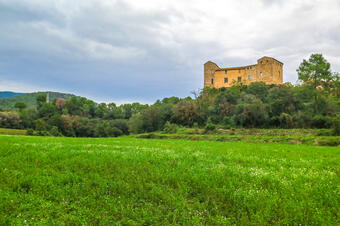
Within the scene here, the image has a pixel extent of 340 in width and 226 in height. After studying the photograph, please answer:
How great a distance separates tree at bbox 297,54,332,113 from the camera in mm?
42188

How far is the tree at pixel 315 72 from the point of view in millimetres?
42188

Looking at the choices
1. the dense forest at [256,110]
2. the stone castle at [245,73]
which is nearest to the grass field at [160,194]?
the dense forest at [256,110]

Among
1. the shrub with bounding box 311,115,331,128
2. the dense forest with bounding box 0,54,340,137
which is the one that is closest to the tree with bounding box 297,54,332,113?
the dense forest with bounding box 0,54,340,137

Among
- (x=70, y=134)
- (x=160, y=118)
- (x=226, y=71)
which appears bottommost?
(x=70, y=134)

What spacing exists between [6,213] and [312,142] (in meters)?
28.4

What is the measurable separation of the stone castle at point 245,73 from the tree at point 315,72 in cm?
3513

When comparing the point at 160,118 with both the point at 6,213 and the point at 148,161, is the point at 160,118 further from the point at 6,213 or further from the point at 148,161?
the point at 6,213

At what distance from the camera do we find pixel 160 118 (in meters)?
66.4

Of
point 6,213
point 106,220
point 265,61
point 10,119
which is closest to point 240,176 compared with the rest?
point 106,220

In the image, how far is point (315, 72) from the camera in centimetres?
4294

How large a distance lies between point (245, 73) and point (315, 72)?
132 ft

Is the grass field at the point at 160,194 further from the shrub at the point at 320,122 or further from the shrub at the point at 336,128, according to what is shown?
the shrub at the point at 320,122

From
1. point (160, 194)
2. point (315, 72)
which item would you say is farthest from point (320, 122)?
point (160, 194)

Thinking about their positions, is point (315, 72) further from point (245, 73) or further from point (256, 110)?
point (245, 73)
